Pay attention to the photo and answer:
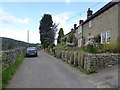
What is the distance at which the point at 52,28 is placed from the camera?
92.1 metres

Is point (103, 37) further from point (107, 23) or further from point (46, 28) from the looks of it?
point (46, 28)

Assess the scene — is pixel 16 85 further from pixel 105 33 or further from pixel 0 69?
pixel 105 33

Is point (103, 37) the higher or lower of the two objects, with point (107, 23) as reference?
lower

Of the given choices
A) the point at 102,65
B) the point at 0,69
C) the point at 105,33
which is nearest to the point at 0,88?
the point at 0,69

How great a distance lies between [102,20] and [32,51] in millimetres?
14283

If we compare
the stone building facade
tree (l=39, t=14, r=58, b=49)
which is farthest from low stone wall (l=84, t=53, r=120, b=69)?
tree (l=39, t=14, r=58, b=49)

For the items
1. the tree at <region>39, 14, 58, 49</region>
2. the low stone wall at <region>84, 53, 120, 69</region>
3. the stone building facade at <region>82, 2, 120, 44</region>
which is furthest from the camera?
the tree at <region>39, 14, 58, 49</region>

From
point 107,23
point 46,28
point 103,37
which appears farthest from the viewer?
point 46,28

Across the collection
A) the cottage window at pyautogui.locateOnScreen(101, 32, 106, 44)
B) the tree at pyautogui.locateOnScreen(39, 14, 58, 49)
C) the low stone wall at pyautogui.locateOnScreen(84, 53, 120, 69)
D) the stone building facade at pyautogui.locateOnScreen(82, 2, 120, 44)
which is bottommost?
the low stone wall at pyautogui.locateOnScreen(84, 53, 120, 69)

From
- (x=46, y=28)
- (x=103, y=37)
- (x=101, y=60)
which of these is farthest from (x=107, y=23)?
(x=46, y=28)

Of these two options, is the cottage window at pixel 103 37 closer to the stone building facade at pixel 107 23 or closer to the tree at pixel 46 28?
the stone building facade at pixel 107 23

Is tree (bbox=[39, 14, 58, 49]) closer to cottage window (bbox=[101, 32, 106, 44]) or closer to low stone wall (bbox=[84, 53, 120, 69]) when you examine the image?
cottage window (bbox=[101, 32, 106, 44])

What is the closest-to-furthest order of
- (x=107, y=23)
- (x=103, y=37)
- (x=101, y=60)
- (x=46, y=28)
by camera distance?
(x=101, y=60) → (x=107, y=23) → (x=103, y=37) → (x=46, y=28)

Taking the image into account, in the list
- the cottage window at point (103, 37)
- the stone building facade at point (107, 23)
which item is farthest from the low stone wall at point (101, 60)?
the cottage window at point (103, 37)
